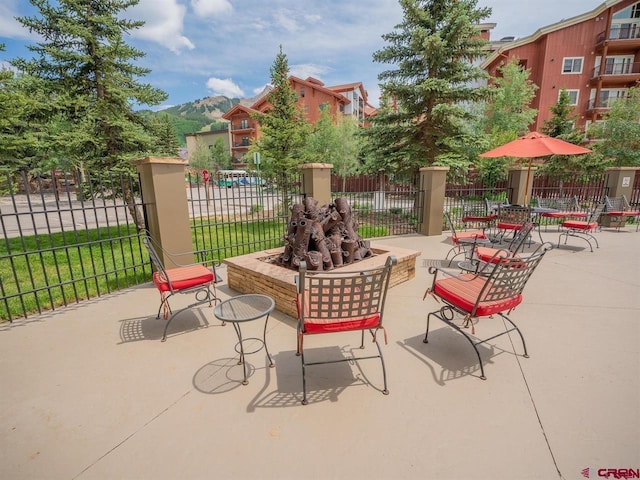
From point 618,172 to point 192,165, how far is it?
52.5m

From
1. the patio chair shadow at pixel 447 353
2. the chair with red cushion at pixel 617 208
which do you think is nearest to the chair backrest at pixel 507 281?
the patio chair shadow at pixel 447 353

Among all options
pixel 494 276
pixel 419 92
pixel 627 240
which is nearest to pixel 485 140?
pixel 419 92

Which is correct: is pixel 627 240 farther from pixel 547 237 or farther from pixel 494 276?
pixel 494 276

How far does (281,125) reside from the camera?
12078 millimetres

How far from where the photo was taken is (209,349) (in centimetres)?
333

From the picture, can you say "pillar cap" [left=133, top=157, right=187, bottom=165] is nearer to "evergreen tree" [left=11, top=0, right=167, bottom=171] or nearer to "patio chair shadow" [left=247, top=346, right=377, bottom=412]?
"patio chair shadow" [left=247, top=346, right=377, bottom=412]

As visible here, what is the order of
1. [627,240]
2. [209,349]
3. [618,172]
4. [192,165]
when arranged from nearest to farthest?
[209,349], [627,240], [618,172], [192,165]

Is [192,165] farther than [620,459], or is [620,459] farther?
[192,165]

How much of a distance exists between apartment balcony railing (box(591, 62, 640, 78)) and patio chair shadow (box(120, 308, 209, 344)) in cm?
3509

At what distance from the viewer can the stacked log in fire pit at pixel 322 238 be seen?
4.62m

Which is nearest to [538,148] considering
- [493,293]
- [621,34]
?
[493,293]

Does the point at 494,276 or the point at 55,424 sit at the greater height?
the point at 494,276

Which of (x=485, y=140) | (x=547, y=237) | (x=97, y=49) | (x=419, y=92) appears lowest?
(x=547, y=237)

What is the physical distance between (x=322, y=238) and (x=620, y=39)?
1344 inches
